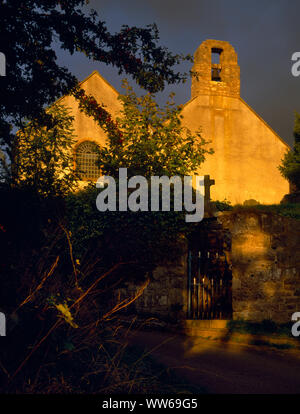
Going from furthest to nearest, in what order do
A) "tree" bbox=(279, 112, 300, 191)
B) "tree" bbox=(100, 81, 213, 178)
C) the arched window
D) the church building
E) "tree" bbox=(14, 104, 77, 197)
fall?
the church building
"tree" bbox=(279, 112, 300, 191)
the arched window
"tree" bbox=(100, 81, 213, 178)
"tree" bbox=(14, 104, 77, 197)

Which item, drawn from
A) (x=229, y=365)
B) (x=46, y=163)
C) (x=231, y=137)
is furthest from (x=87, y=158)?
(x=229, y=365)

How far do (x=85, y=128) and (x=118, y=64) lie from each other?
1590 centimetres

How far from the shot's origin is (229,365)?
6.32 meters

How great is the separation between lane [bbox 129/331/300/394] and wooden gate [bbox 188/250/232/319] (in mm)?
1246

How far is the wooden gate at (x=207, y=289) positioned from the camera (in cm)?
1005

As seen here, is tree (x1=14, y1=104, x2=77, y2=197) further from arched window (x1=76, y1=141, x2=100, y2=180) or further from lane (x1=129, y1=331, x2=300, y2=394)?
arched window (x1=76, y1=141, x2=100, y2=180)

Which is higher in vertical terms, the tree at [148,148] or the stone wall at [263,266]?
the tree at [148,148]

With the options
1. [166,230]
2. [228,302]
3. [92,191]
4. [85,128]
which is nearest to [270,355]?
[228,302]

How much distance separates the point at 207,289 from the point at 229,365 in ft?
12.9

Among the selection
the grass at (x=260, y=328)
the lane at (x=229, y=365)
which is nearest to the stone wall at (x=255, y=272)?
the grass at (x=260, y=328)

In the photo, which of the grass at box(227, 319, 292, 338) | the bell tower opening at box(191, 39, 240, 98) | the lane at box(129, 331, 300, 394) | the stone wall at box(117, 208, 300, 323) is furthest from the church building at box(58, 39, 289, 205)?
the lane at box(129, 331, 300, 394)

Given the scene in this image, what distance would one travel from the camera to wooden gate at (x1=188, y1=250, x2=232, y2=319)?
1005cm

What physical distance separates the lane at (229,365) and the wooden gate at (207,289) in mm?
1246

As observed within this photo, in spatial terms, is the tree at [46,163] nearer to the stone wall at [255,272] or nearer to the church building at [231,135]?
the stone wall at [255,272]
